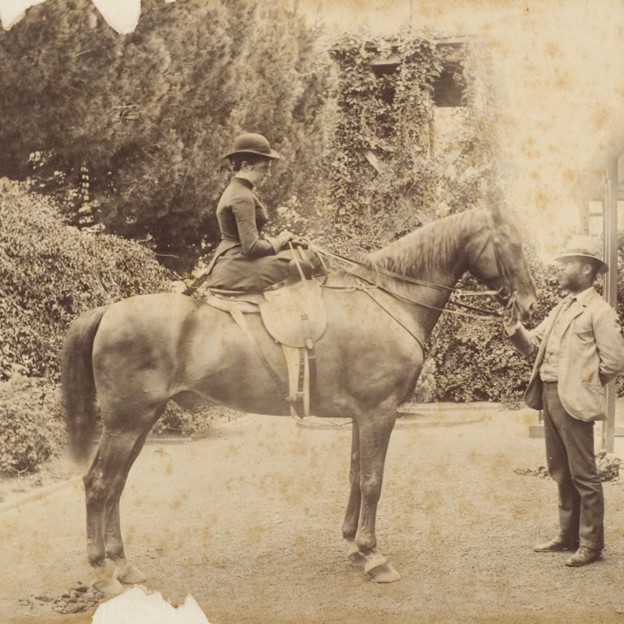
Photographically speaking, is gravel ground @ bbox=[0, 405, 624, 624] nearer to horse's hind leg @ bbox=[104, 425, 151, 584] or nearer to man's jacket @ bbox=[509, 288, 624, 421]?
horse's hind leg @ bbox=[104, 425, 151, 584]

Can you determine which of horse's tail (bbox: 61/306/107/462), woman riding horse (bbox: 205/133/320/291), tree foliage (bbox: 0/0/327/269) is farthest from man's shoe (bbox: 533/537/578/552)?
tree foliage (bbox: 0/0/327/269)

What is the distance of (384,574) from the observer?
17.1 ft

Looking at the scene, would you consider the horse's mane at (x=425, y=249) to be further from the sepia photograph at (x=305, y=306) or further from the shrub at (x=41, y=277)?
the shrub at (x=41, y=277)

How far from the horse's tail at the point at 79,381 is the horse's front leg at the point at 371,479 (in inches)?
72.9

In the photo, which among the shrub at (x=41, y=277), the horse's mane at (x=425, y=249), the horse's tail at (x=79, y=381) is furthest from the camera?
the shrub at (x=41, y=277)

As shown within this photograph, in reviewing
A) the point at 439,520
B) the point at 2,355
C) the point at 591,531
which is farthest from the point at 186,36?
the point at 591,531

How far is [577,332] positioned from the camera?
216 inches

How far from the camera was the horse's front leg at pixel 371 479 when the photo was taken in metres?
5.28

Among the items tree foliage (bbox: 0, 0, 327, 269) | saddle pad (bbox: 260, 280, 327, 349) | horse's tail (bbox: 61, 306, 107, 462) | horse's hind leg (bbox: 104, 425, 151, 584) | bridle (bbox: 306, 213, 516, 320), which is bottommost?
horse's hind leg (bbox: 104, 425, 151, 584)

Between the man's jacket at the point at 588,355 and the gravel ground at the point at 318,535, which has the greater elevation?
the man's jacket at the point at 588,355

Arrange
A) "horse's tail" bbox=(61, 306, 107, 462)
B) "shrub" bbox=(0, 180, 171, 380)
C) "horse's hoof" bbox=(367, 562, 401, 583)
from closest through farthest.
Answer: "horse's hoof" bbox=(367, 562, 401, 583) → "horse's tail" bbox=(61, 306, 107, 462) → "shrub" bbox=(0, 180, 171, 380)

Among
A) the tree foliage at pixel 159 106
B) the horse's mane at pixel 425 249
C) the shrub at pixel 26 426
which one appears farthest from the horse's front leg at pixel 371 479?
→ the shrub at pixel 26 426

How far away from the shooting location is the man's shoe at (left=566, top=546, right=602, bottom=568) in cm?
538

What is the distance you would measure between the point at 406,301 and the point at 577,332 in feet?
3.91
